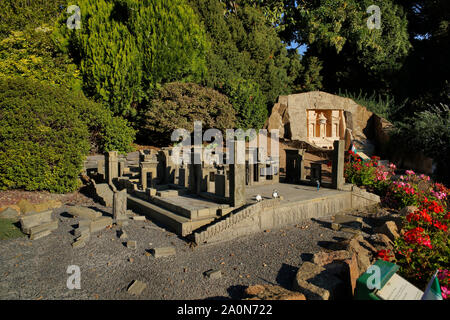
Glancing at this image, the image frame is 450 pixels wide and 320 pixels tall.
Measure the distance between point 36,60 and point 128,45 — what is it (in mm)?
3785

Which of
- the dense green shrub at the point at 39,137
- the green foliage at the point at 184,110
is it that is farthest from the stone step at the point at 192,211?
the green foliage at the point at 184,110

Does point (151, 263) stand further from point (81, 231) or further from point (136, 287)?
point (81, 231)

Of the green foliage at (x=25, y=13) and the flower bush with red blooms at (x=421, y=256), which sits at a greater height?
the green foliage at (x=25, y=13)

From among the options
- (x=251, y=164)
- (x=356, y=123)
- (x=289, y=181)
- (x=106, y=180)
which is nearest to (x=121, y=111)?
(x=106, y=180)

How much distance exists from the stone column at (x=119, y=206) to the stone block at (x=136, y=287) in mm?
3136

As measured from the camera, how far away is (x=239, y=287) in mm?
4258

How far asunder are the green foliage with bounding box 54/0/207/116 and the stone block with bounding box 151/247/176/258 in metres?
10.3

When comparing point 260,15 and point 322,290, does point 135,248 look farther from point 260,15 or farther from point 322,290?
point 260,15

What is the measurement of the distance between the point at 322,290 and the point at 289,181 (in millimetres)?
6765

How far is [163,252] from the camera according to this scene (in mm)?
5277

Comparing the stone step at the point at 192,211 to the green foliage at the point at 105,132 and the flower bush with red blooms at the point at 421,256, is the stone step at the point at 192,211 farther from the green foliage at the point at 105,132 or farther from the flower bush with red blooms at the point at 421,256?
the green foliage at the point at 105,132

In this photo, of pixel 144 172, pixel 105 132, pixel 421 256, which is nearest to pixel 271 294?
pixel 421 256

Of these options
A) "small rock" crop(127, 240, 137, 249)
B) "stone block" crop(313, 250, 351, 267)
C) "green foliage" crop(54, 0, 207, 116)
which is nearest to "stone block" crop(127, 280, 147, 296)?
"small rock" crop(127, 240, 137, 249)

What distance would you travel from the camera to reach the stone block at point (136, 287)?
402 centimetres
